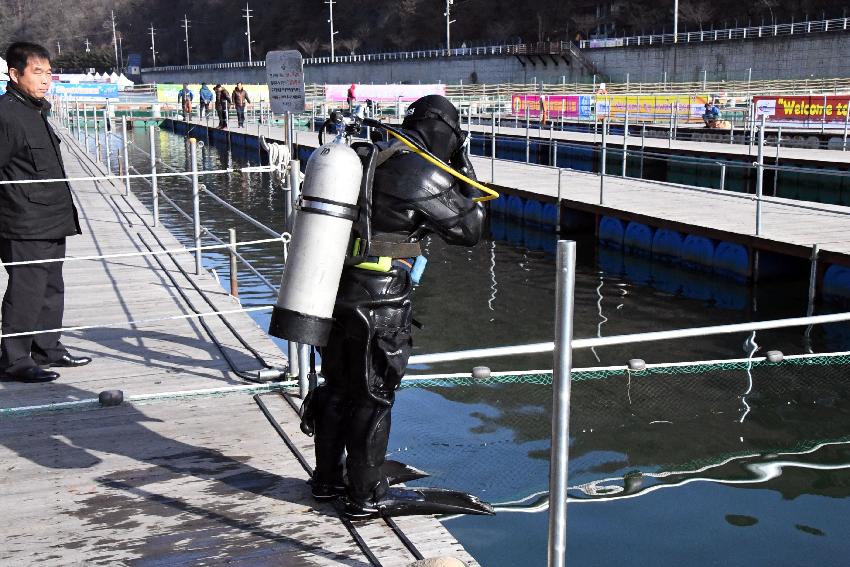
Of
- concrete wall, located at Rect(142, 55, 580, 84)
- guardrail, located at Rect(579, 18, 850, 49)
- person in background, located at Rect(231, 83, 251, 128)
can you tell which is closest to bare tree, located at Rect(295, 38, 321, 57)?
concrete wall, located at Rect(142, 55, 580, 84)

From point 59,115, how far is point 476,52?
160ft

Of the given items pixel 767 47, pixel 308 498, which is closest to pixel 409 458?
pixel 308 498

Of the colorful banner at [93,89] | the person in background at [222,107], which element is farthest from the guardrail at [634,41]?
the colorful banner at [93,89]

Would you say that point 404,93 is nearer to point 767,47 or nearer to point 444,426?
point 767,47

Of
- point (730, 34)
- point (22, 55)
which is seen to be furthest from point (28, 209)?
point (730, 34)

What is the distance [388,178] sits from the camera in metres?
3.73

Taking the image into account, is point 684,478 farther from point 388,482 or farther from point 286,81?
point 286,81

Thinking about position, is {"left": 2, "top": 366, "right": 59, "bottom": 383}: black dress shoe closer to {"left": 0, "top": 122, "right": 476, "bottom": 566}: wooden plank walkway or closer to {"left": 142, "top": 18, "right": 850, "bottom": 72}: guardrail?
{"left": 0, "top": 122, "right": 476, "bottom": 566}: wooden plank walkway

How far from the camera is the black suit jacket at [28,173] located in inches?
219

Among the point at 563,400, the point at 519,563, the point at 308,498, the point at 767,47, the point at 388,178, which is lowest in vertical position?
the point at 519,563

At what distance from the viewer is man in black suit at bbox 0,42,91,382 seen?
556 centimetres

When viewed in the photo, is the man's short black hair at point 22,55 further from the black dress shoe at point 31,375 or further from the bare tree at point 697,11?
the bare tree at point 697,11

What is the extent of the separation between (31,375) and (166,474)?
190cm

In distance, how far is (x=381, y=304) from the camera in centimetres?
378
